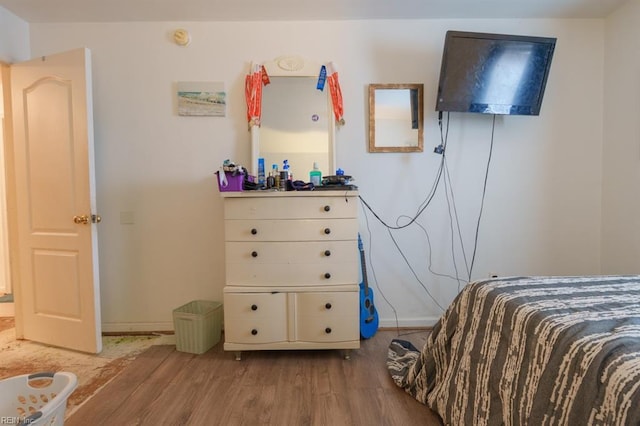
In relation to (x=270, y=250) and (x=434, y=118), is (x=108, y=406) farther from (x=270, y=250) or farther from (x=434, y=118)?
(x=434, y=118)

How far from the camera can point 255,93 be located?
8.57 ft

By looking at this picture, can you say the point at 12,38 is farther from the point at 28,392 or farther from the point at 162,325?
the point at 28,392

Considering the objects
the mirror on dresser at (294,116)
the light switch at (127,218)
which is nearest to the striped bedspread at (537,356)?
the mirror on dresser at (294,116)

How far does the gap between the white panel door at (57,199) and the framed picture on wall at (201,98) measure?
1.97 feet

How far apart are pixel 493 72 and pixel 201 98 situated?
214cm

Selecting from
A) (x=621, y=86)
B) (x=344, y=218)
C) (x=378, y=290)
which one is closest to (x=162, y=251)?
(x=344, y=218)

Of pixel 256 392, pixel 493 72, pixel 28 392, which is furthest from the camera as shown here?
pixel 493 72

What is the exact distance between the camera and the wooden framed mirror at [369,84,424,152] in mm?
2686

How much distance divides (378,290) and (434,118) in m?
1.42

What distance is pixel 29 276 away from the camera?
2566 millimetres

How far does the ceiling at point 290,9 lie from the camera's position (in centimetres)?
242

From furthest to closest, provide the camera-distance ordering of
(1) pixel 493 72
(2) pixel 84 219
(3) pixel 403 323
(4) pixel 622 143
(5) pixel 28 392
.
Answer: (3) pixel 403 323 < (4) pixel 622 143 < (1) pixel 493 72 < (2) pixel 84 219 < (5) pixel 28 392

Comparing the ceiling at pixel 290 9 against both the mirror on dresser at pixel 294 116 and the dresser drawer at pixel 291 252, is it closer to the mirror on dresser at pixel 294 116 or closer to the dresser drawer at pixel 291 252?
the mirror on dresser at pixel 294 116

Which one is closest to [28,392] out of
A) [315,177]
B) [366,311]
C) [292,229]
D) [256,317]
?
[256,317]
